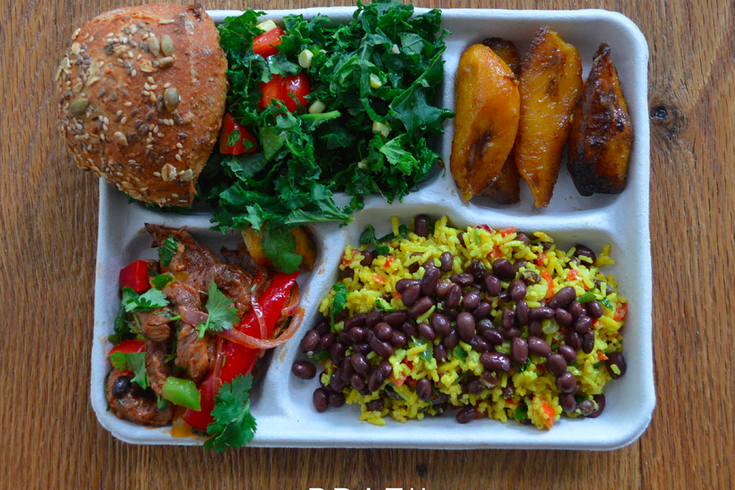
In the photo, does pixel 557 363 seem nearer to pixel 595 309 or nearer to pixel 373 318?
pixel 595 309

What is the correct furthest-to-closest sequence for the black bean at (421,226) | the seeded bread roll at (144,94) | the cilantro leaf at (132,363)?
the black bean at (421,226) < the cilantro leaf at (132,363) < the seeded bread roll at (144,94)

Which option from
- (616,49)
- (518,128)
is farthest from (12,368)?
(616,49)

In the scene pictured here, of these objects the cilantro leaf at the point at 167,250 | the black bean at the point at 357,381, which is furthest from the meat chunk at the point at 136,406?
the black bean at the point at 357,381

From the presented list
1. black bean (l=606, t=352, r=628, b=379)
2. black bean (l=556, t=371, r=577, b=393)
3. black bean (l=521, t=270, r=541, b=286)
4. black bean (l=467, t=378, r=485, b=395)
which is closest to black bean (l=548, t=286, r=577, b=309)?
black bean (l=521, t=270, r=541, b=286)

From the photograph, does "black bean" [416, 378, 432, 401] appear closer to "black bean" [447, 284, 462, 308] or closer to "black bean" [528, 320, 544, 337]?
"black bean" [447, 284, 462, 308]

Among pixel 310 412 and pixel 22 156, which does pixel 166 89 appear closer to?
pixel 22 156

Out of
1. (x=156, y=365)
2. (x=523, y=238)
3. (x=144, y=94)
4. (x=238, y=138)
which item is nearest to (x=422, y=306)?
(x=523, y=238)

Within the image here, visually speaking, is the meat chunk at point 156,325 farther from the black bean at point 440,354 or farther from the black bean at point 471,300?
the black bean at point 471,300
